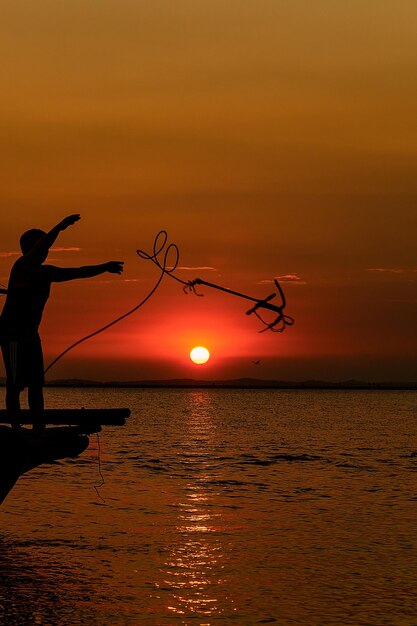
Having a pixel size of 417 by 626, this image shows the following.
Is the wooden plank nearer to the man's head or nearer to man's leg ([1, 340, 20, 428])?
man's leg ([1, 340, 20, 428])

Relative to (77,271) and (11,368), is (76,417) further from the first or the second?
(77,271)

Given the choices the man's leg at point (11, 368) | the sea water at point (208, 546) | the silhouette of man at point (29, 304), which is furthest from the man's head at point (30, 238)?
the sea water at point (208, 546)

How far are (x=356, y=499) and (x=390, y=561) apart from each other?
423 inches

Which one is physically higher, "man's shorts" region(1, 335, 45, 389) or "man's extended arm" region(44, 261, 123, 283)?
"man's extended arm" region(44, 261, 123, 283)

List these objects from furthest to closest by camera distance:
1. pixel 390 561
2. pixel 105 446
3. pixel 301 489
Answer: pixel 105 446 < pixel 301 489 < pixel 390 561

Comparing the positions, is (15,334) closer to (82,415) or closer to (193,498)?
(82,415)

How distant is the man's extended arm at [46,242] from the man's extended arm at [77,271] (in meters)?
0.26

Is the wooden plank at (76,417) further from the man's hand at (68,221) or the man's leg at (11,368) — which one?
the man's hand at (68,221)

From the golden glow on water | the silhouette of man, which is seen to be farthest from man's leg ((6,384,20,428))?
the golden glow on water

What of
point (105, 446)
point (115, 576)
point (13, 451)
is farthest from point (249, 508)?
point (105, 446)

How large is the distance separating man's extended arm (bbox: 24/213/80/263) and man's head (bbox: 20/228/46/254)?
265 millimetres

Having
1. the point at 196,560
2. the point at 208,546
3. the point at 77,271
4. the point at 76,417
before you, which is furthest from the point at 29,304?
the point at 208,546

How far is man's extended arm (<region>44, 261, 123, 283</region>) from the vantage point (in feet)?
46.7

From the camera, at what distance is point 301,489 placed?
32.2 meters
